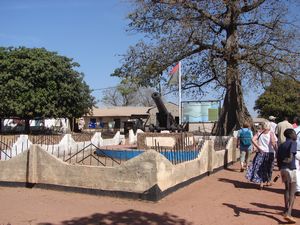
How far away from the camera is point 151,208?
773 centimetres

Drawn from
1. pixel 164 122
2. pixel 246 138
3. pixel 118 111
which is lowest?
pixel 246 138

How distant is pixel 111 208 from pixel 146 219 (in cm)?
96

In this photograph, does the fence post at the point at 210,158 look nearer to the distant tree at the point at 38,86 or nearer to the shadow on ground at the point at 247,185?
the shadow on ground at the point at 247,185

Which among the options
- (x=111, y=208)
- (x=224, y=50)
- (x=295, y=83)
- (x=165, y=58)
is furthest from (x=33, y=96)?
(x=111, y=208)

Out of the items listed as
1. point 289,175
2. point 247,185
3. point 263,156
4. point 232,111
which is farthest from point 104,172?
point 232,111

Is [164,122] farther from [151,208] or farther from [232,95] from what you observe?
[151,208]

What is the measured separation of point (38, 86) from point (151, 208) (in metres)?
29.5

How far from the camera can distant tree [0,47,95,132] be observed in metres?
34.1

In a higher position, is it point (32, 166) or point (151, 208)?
point (32, 166)

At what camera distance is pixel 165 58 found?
25609mm

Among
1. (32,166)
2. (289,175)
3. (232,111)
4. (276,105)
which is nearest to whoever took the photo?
(289,175)

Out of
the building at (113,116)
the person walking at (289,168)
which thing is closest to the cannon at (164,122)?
the person walking at (289,168)

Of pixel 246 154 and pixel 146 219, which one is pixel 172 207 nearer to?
pixel 146 219

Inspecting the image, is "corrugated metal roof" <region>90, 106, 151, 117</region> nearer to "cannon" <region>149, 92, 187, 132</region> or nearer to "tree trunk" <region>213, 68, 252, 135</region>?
"tree trunk" <region>213, 68, 252, 135</region>
